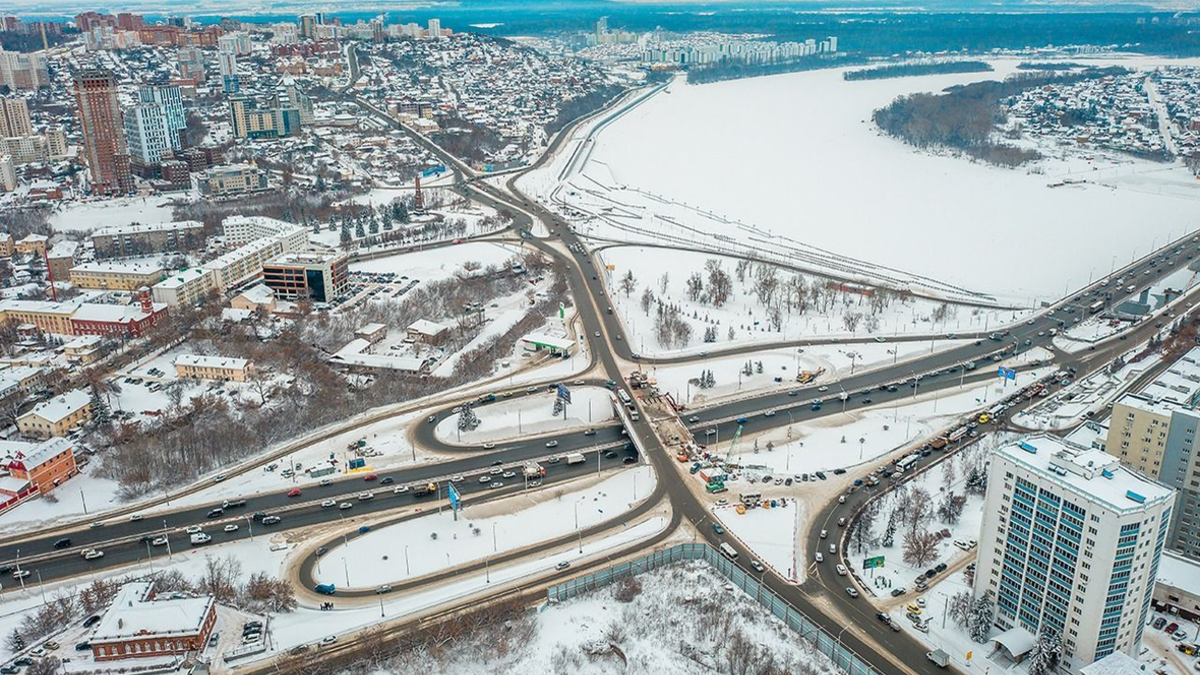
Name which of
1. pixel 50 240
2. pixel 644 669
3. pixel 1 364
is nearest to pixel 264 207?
pixel 50 240

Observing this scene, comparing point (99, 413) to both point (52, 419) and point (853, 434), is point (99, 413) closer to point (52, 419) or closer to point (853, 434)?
point (52, 419)

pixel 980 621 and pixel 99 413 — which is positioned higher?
pixel 980 621

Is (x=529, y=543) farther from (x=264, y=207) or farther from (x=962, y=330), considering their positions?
(x=264, y=207)

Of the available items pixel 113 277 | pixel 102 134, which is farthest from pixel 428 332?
pixel 102 134

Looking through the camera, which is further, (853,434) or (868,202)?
(868,202)

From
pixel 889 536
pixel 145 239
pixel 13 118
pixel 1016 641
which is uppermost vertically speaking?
pixel 13 118

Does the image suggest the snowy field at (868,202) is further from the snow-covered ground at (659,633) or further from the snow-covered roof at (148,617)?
the snow-covered roof at (148,617)

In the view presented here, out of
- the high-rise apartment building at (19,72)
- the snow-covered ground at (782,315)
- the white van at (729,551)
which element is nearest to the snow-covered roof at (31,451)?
the white van at (729,551)
